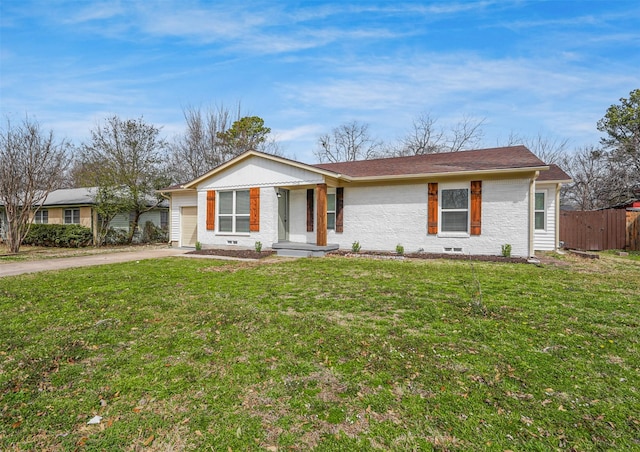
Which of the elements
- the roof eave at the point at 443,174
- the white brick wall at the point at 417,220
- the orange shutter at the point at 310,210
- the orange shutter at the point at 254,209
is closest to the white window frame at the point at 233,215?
the orange shutter at the point at 254,209

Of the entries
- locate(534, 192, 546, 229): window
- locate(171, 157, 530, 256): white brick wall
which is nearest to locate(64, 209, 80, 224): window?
locate(171, 157, 530, 256): white brick wall

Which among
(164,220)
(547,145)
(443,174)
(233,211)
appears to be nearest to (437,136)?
(547,145)

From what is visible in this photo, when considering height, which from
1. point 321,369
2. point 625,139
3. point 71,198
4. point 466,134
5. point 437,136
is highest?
point 437,136

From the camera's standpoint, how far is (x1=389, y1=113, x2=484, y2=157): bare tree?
91.1ft

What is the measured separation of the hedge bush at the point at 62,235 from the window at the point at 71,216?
1.56 m

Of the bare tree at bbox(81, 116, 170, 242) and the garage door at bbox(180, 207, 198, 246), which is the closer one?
the garage door at bbox(180, 207, 198, 246)

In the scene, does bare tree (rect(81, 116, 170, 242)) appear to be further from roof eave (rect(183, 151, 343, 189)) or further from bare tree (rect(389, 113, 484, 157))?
bare tree (rect(389, 113, 484, 157))

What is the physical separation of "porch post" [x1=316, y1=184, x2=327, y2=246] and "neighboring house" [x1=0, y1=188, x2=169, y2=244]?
12355mm

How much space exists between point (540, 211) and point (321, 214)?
27.2 ft

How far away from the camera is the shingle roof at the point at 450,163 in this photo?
1048 centimetres

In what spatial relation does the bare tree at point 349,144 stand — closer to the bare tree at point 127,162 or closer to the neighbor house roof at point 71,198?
the bare tree at point 127,162

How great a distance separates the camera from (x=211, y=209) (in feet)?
45.9

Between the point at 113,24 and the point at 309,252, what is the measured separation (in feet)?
29.8

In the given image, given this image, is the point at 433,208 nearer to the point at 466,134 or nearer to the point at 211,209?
the point at 211,209
